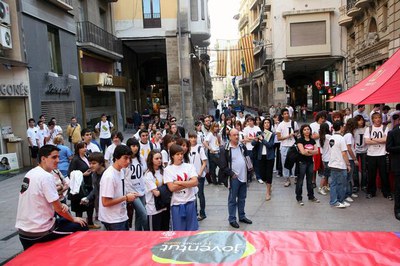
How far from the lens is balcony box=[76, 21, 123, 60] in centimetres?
1830

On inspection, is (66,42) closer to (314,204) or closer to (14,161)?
(14,161)

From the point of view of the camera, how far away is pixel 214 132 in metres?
9.24

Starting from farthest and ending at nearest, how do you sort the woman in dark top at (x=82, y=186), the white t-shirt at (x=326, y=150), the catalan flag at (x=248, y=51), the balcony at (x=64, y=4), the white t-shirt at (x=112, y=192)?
the catalan flag at (x=248, y=51)
the balcony at (x=64, y=4)
the white t-shirt at (x=326, y=150)
the woman in dark top at (x=82, y=186)
the white t-shirt at (x=112, y=192)

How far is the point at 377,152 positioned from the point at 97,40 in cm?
1667

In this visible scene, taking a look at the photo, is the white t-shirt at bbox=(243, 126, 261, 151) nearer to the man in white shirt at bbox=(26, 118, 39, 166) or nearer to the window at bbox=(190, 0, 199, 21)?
the man in white shirt at bbox=(26, 118, 39, 166)

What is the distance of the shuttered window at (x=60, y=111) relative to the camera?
14.7m

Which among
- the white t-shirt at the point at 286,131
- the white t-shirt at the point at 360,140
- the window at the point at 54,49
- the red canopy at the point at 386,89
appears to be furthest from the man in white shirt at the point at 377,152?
the window at the point at 54,49

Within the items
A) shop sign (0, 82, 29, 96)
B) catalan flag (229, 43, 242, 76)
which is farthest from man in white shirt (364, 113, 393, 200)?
catalan flag (229, 43, 242, 76)

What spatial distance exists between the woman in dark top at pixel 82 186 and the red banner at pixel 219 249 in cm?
223

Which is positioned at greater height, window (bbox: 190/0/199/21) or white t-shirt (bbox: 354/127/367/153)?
window (bbox: 190/0/199/21)

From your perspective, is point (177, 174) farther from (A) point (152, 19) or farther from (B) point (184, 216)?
(A) point (152, 19)

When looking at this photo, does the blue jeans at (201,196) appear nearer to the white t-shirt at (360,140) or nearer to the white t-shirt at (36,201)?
the white t-shirt at (36,201)

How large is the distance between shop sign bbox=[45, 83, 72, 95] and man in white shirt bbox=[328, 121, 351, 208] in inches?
466

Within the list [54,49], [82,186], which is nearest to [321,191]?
[82,186]
